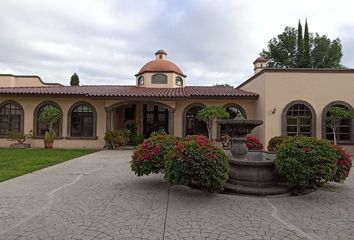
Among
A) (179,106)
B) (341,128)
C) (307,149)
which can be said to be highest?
(179,106)

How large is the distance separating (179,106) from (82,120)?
257 inches

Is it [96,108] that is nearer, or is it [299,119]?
[299,119]

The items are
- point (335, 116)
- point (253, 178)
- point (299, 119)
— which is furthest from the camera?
point (299, 119)

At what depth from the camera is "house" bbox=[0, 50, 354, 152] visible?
16.2m

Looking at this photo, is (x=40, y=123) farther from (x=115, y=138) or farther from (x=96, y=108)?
(x=115, y=138)

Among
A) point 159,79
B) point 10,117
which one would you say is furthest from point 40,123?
point 159,79

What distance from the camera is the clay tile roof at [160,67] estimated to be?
76.6ft

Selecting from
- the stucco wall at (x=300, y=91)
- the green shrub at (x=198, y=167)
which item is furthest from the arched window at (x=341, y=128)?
the green shrub at (x=198, y=167)

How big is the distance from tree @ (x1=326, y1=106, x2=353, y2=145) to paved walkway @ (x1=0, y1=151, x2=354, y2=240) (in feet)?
29.7

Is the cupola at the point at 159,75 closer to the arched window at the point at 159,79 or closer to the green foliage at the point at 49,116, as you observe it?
the arched window at the point at 159,79

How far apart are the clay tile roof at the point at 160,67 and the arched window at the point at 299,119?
10.4m

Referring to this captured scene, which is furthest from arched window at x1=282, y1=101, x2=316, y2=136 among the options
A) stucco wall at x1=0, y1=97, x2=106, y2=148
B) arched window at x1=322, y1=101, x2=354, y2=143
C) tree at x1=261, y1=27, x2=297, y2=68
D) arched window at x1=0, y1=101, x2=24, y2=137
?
tree at x1=261, y1=27, x2=297, y2=68

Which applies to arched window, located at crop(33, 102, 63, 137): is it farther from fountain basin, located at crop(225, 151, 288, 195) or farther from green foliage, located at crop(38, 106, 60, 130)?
fountain basin, located at crop(225, 151, 288, 195)

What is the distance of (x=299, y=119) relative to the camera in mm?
16500
